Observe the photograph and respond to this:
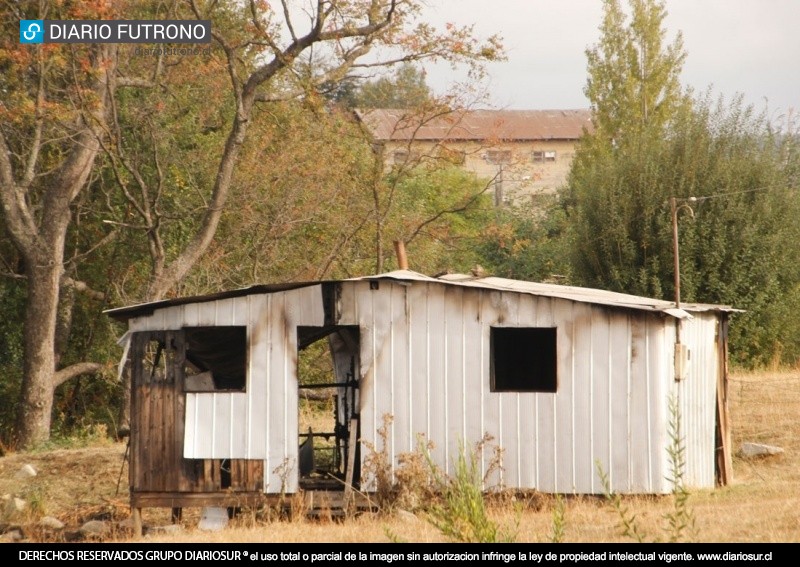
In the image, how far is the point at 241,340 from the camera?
17.3m

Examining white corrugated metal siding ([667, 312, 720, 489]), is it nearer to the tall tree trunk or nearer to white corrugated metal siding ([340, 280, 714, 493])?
white corrugated metal siding ([340, 280, 714, 493])

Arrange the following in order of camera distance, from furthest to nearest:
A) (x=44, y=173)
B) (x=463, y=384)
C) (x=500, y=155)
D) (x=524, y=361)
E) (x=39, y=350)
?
(x=500, y=155) < (x=44, y=173) < (x=39, y=350) < (x=524, y=361) < (x=463, y=384)

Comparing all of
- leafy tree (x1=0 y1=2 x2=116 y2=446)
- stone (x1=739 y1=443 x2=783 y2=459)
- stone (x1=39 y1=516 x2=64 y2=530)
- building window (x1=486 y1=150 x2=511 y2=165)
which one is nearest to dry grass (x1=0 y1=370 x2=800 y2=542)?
stone (x1=739 y1=443 x2=783 y2=459)

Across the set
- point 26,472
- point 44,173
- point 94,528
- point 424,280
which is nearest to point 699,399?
point 424,280

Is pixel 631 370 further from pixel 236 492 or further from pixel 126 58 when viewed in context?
pixel 126 58

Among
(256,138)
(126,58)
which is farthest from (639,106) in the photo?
(126,58)

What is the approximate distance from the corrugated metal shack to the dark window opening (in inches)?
7.1

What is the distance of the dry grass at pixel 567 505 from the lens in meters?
12.6

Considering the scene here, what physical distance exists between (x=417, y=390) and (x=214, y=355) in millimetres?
3465

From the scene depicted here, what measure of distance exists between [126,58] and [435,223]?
33.8 ft

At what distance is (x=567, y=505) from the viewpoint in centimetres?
1495

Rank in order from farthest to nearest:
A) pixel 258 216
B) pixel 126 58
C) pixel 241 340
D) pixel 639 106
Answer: pixel 639 106 < pixel 258 216 < pixel 126 58 < pixel 241 340

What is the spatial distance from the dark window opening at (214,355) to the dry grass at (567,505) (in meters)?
2.10

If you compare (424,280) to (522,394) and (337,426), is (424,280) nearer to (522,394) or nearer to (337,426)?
(522,394)
